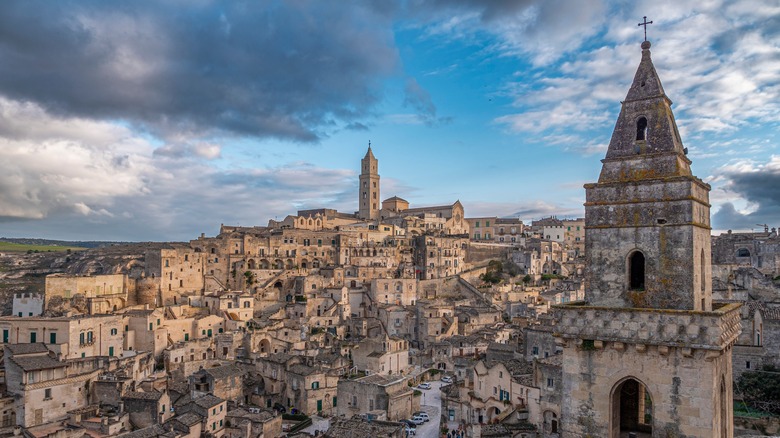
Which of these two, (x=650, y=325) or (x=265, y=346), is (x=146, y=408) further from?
(x=650, y=325)

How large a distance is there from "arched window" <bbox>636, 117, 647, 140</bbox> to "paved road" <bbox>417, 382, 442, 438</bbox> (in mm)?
27538

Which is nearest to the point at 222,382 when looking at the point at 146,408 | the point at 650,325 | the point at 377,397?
the point at 146,408

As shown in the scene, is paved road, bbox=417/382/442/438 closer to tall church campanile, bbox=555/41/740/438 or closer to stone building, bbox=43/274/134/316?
tall church campanile, bbox=555/41/740/438

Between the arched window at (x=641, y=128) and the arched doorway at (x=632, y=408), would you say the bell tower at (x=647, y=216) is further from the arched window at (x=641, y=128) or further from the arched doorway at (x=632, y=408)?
the arched doorway at (x=632, y=408)

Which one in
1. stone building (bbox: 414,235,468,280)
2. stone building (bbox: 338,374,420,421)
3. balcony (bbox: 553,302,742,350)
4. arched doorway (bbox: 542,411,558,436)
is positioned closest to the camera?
balcony (bbox: 553,302,742,350)

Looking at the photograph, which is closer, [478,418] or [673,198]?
[673,198]

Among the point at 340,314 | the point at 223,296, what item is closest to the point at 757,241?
the point at 340,314

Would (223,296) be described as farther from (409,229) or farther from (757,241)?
(757,241)

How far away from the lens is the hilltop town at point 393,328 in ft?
36.0

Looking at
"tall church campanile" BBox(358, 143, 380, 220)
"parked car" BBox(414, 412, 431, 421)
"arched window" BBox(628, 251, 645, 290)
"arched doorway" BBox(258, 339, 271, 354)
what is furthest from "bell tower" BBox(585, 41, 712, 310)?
"tall church campanile" BBox(358, 143, 380, 220)

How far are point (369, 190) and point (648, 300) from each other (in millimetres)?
106397

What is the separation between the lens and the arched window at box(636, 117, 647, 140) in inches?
460

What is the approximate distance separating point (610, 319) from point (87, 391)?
34804 mm

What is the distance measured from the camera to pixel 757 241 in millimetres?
68562
